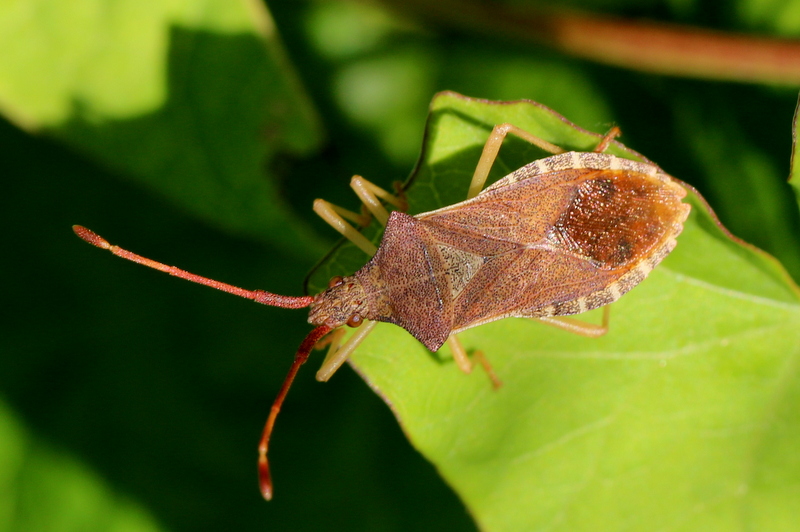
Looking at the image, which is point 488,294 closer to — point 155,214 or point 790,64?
point 790,64

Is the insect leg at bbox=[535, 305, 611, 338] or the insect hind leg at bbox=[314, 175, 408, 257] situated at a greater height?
the insect hind leg at bbox=[314, 175, 408, 257]

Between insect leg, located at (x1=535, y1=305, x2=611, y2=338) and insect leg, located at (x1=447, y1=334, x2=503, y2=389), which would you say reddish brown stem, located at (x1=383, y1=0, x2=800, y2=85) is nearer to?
insect leg, located at (x1=535, y1=305, x2=611, y2=338)

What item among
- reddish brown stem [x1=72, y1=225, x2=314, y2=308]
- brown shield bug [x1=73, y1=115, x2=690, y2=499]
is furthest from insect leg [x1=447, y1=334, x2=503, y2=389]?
reddish brown stem [x1=72, y1=225, x2=314, y2=308]

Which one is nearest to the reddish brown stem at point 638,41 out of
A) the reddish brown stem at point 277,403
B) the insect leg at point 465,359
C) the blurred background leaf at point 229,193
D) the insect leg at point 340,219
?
the blurred background leaf at point 229,193

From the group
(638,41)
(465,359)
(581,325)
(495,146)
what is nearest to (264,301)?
(465,359)

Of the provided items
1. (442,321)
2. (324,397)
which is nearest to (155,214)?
(324,397)

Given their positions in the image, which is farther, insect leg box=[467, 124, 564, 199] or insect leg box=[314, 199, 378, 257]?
insect leg box=[314, 199, 378, 257]
